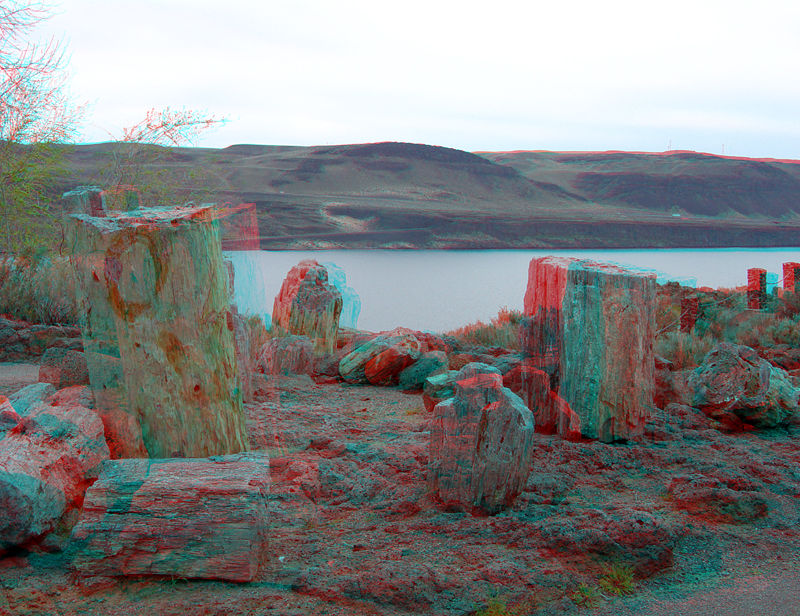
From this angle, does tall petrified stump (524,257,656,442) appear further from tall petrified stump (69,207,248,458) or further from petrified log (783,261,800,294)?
petrified log (783,261,800,294)

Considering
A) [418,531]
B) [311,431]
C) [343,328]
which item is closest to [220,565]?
[418,531]

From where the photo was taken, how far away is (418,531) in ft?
7.64

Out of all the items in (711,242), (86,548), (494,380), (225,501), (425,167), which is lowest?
(86,548)

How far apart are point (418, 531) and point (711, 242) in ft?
74.0

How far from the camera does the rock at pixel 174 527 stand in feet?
6.35

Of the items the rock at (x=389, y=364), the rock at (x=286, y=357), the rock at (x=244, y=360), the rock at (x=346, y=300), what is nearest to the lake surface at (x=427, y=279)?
the rock at (x=346, y=300)

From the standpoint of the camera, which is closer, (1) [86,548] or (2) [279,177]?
(1) [86,548]

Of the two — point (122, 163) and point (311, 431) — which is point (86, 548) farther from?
point (122, 163)

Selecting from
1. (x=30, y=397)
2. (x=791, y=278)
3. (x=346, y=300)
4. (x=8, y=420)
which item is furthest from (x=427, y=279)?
(x=8, y=420)

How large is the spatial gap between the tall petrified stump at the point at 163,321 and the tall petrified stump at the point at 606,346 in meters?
2.07

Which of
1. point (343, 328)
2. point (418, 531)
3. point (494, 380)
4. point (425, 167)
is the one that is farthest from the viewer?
point (425, 167)

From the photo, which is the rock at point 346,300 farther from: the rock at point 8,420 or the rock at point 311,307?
the rock at point 8,420

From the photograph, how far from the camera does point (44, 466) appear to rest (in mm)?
2238

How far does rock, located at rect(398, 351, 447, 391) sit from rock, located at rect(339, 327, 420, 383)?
3.8 inches
